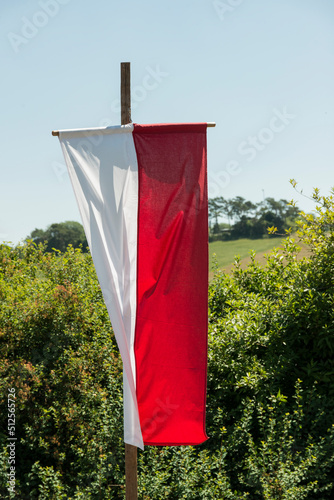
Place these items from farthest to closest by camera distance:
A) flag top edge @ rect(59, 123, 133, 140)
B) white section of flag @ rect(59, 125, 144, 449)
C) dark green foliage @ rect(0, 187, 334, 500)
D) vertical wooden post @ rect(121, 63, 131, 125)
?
dark green foliage @ rect(0, 187, 334, 500), vertical wooden post @ rect(121, 63, 131, 125), flag top edge @ rect(59, 123, 133, 140), white section of flag @ rect(59, 125, 144, 449)

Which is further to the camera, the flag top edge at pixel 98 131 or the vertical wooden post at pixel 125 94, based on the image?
the vertical wooden post at pixel 125 94

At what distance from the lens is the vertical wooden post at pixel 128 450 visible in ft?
13.3

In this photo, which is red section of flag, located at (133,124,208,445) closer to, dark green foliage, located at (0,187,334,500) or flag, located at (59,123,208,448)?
flag, located at (59,123,208,448)

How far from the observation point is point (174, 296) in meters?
3.92

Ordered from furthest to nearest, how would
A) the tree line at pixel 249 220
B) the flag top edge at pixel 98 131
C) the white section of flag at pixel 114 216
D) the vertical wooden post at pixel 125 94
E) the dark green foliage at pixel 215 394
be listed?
the tree line at pixel 249 220 < the dark green foliage at pixel 215 394 < the vertical wooden post at pixel 125 94 < the flag top edge at pixel 98 131 < the white section of flag at pixel 114 216

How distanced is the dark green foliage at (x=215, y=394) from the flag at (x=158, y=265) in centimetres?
196

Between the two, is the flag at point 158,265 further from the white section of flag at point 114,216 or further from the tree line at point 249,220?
the tree line at point 249,220

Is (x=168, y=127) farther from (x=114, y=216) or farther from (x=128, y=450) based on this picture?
(x=128, y=450)

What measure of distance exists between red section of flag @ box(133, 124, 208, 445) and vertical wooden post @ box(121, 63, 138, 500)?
10.2 inches

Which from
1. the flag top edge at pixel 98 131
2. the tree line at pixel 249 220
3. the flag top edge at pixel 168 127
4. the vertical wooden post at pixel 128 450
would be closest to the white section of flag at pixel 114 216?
the flag top edge at pixel 98 131

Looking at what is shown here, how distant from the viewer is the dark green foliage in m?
5.58

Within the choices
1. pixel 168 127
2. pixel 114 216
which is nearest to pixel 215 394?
pixel 114 216

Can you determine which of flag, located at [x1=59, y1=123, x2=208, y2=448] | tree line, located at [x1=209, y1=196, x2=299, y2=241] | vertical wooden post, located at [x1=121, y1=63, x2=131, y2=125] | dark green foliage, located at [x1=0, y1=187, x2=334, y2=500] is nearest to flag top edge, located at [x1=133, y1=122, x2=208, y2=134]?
flag, located at [x1=59, y1=123, x2=208, y2=448]

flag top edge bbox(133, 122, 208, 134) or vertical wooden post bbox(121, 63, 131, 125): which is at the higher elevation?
vertical wooden post bbox(121, 63, 131, 125)
